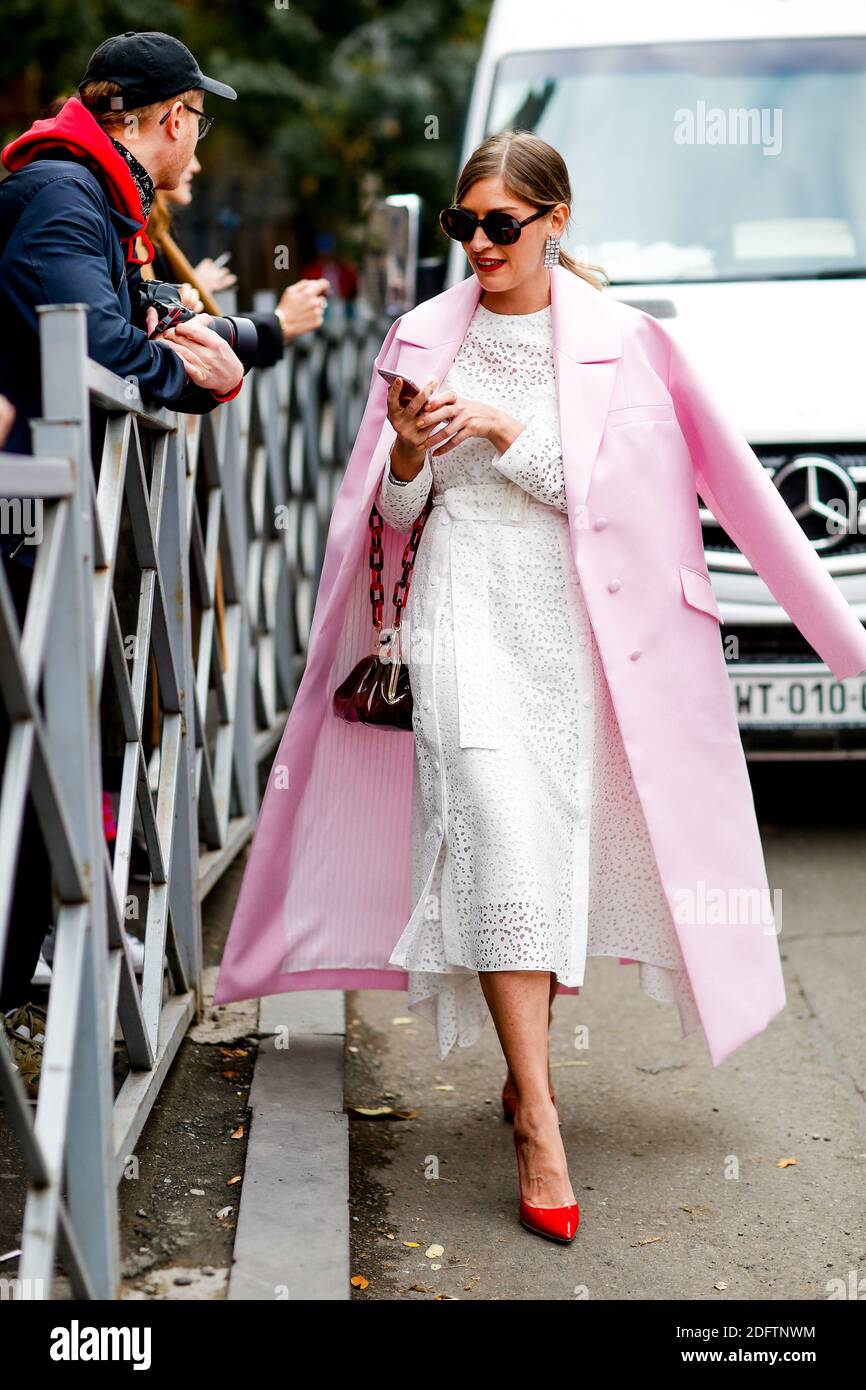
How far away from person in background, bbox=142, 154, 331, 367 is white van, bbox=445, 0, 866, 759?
1182 millimetres

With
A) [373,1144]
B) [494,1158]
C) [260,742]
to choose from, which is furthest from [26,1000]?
[260,742]

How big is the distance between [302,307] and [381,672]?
39.8 inches

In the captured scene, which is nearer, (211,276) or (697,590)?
(697,590)

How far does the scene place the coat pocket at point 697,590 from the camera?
3.30 meters

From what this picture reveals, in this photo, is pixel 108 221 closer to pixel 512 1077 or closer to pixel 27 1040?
pixel 27 1040

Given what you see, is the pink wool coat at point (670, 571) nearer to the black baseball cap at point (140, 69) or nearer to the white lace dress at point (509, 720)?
the white lace dress at point (509, 720)

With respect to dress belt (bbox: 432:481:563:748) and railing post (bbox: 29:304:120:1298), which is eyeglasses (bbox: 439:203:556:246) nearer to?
dress belt (bbox: 432:481:563:748)

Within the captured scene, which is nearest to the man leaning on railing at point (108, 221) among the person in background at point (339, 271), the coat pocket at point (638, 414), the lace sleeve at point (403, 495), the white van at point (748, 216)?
the lace sleeve at point (403, 495)

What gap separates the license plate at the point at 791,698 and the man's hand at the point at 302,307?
5.68 ft

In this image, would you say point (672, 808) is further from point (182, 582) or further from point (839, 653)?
point (182, 582)

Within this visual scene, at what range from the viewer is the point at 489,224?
122 inches

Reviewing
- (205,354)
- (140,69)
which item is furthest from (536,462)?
(140,69)

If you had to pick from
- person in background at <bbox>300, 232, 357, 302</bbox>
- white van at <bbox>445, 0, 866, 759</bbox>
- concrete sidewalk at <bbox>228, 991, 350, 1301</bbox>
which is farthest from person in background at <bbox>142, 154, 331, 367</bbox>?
person in background at <bbox>300, 232, 357, 302</bbox>

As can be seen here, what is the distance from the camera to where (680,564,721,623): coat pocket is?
3297 mm
